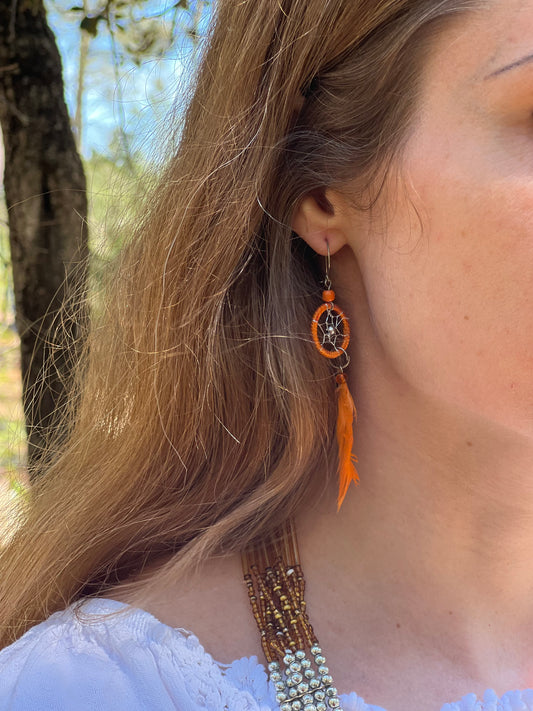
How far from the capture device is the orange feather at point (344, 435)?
1.51 metres

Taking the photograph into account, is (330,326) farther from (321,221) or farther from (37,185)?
(37,185)

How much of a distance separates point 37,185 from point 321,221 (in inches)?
42.1

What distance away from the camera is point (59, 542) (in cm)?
157

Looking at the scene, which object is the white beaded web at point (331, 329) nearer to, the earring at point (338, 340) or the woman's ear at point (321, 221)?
the earring at point (338, 340)

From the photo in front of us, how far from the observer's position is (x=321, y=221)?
59.5 inches

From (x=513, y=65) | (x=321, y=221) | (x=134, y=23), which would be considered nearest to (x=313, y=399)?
(x=321, y=221)

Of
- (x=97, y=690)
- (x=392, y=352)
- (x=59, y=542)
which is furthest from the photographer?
(x=59, y=542)

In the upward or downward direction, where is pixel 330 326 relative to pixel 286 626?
upward

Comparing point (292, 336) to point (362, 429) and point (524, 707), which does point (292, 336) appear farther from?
point (524, 707)

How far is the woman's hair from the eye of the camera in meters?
1.45

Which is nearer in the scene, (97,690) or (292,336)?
(97,690)

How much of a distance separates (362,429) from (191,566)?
0.43m

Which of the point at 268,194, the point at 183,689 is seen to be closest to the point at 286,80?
the point at 268,194

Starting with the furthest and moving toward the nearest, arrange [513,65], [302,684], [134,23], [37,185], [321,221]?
[134,23] < [37,185] < [321,221] < [302,684] < [513,65]
